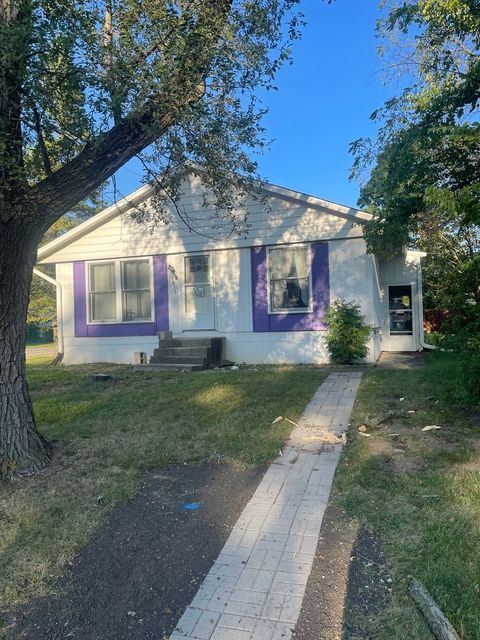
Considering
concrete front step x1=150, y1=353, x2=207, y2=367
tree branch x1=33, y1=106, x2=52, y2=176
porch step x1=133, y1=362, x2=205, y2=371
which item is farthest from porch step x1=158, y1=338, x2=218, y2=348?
tree branch x1=33, y1=106, x2=52, y2=176

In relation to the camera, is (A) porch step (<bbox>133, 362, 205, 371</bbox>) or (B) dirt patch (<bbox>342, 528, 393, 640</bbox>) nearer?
(B) dirt patch (<bbox>342, 528, 393, 640</bbox>)

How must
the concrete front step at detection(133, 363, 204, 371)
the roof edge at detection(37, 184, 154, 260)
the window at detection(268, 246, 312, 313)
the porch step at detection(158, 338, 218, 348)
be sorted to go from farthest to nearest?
the roof edge at detection(37, 184, 154, 260) → the porch step at detection(158, 338, 218, 348) → the window at detection(268, 246, 312, 313) → the concrete front step at detection(133, 363, 204, 371)

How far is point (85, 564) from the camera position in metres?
3.00

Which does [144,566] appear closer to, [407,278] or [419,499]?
[419,499]

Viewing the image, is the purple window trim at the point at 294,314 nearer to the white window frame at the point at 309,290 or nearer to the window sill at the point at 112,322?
the white window frame at the point at 309,290

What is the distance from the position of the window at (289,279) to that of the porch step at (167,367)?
95.3 inches

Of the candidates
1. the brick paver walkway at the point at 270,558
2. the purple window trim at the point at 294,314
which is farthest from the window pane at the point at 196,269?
the brick paver walkway at the point at 270,558

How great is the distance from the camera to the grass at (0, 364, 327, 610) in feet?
10.5

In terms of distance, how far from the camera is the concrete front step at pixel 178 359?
1127 centimetres

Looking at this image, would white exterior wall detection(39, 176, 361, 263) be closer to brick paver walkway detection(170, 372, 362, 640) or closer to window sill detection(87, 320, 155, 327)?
window sill detection(87, 320, 155, 327)

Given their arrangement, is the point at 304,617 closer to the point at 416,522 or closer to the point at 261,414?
the point at 416,522

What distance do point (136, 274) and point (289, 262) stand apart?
446cm

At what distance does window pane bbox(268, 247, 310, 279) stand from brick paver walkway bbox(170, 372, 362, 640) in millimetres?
6903

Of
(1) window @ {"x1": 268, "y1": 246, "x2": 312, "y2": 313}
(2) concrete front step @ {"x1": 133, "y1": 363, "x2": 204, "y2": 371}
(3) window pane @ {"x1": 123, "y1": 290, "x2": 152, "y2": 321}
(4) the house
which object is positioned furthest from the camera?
(3) window pane @ {"x1": 123, "y1": 290, "x2": 152, "y2": 321}
